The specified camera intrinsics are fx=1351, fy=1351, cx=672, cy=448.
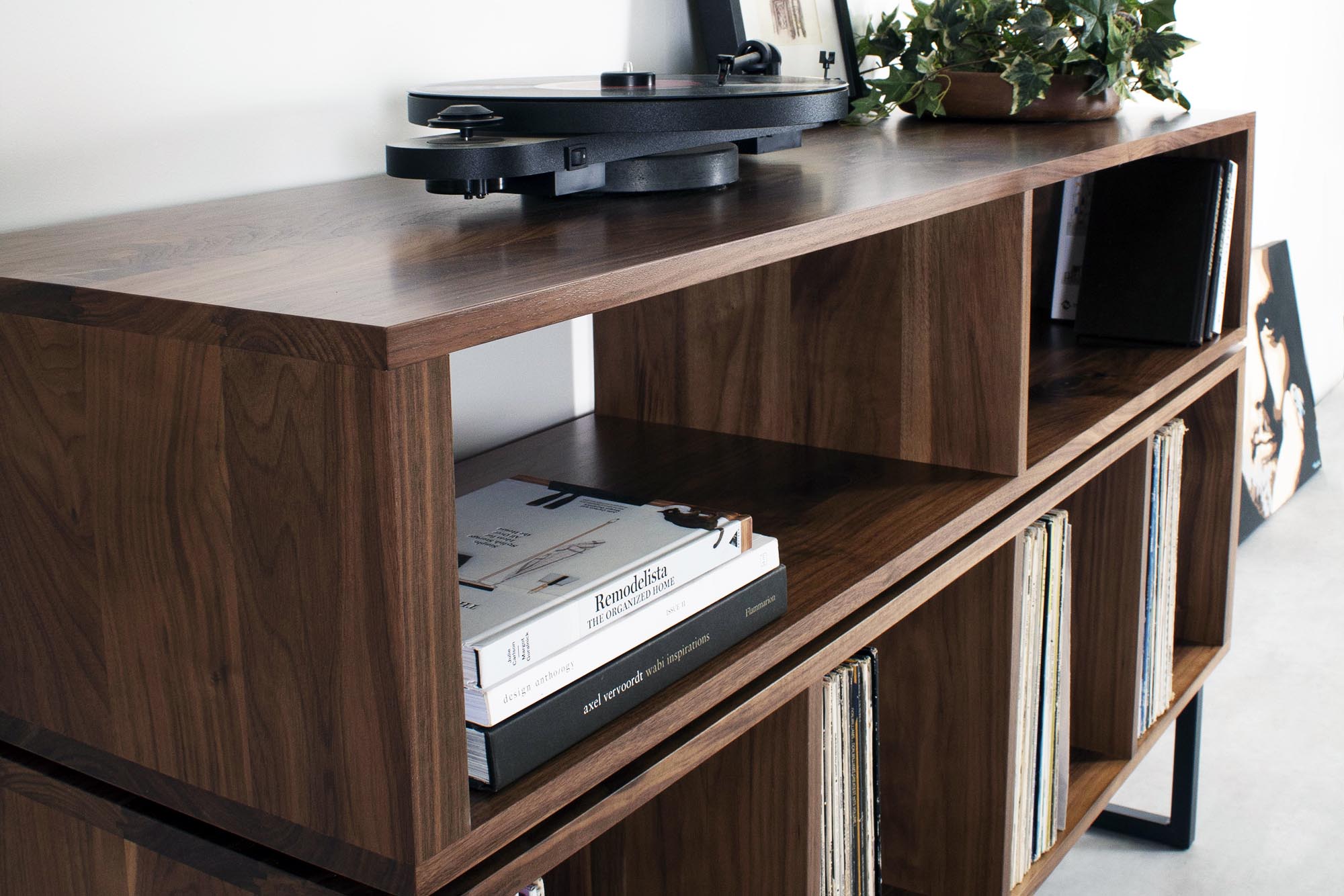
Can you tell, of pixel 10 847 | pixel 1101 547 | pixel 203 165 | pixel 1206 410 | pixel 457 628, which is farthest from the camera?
pixel 1206 410

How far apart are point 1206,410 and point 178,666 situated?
155cm

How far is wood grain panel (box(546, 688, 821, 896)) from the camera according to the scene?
1021mm

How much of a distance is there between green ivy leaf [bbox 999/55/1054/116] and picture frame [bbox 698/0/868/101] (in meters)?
0.29

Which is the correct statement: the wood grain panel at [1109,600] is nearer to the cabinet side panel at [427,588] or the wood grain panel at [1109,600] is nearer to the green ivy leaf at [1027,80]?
the green ivy leaf at [1027,80]

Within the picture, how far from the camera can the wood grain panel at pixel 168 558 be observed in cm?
68

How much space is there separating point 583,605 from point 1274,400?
3.40m

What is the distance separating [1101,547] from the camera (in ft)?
5.62

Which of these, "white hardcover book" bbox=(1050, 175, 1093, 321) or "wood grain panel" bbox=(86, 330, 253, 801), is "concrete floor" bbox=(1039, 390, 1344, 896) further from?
"wood grain panel" bbox=(86, 330, 253, 801)

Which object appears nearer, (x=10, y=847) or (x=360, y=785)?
(x=360, y=785)

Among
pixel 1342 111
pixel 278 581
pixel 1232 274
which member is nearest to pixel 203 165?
pixel 278 581

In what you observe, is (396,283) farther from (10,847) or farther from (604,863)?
(604,863)

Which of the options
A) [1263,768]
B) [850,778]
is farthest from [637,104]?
[1263,768]

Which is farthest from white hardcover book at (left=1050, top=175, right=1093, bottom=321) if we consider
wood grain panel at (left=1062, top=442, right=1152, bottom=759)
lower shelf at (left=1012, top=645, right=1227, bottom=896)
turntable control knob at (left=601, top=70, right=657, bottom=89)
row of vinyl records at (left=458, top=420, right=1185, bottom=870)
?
turntable control knob at (left=601, top=70, right=657, bottom=89)

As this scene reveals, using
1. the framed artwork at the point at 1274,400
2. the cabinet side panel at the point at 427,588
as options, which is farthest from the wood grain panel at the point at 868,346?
the framed artwork at the point at 1274,400
